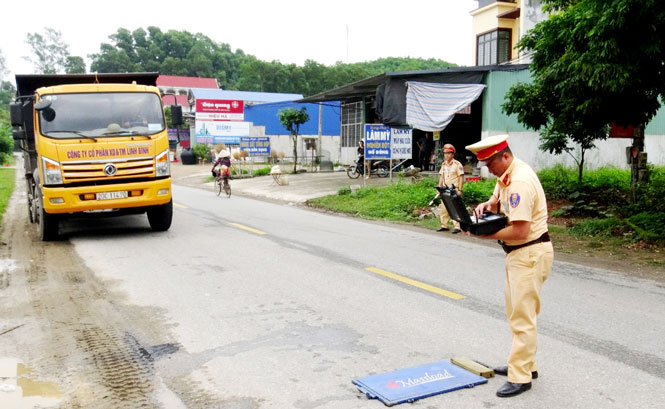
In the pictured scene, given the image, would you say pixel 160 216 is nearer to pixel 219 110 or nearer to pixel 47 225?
pixel 47 225

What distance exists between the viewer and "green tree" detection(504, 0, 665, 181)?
853 cm

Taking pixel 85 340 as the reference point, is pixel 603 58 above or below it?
above

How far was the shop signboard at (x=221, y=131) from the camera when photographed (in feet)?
104

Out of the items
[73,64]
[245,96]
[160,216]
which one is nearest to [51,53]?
[73,64]

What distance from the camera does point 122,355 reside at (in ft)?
15.8

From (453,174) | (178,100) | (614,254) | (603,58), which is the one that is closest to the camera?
(603,58)

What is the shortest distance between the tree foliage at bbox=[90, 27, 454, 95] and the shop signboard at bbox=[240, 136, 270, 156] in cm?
4803

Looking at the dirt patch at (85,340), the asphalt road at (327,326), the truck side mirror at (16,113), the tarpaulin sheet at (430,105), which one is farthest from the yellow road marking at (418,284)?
the tarpaulin sheet at (430,105)

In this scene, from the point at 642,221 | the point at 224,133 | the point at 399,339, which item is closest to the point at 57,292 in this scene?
the point at 399,339

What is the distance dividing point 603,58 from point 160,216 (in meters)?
8.40

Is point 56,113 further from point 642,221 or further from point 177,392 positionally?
point 642,221

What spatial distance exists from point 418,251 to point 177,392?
611cm

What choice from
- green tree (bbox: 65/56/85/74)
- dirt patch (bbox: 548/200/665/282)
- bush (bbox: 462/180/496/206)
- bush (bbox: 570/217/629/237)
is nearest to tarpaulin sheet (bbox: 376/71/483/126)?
bush (bbox: 462/180/496/206)

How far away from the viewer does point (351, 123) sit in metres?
33.3
